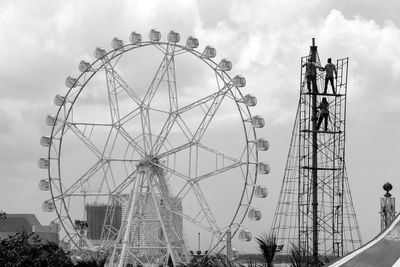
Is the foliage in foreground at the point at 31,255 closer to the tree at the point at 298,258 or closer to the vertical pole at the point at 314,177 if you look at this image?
the vertical pole at the point at 314,177

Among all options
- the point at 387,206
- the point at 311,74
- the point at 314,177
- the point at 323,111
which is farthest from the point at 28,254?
the point at 387,206

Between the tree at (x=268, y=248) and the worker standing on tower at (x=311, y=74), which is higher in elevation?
the worker standing on tower at (x=311, y=74)

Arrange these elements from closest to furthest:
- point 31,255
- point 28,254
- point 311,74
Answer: point 311,74 < point 31,255 < point 28,254

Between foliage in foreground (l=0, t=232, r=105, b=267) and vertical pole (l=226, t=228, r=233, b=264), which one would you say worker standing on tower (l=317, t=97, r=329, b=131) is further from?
foliage in foreground (l=0, t=232, r=105, b=267)

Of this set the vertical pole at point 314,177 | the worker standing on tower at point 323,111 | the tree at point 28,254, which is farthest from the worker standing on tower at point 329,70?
the tree at point 28,254

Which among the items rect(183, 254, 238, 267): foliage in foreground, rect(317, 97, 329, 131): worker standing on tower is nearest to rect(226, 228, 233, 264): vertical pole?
rect(183, 254, 238, 267): foliage in foreground

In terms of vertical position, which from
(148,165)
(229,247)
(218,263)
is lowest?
(218,263)

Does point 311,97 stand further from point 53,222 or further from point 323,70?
point 53,222

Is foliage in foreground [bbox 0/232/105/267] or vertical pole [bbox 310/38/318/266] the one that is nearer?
vertical pole [bbox 310/38/318/266]

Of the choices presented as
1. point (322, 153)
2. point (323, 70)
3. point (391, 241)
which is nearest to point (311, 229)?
point (322, 153)

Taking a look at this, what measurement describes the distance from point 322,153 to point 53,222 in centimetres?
3238

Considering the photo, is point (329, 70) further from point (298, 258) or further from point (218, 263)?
point (218, 263)

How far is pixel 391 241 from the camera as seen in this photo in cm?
2586

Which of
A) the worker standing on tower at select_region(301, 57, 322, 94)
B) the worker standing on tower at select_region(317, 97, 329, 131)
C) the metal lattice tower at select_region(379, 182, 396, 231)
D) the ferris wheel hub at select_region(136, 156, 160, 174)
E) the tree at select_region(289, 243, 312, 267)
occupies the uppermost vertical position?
the ferris wheel hub at select_region(136, 156, 160, 174)
